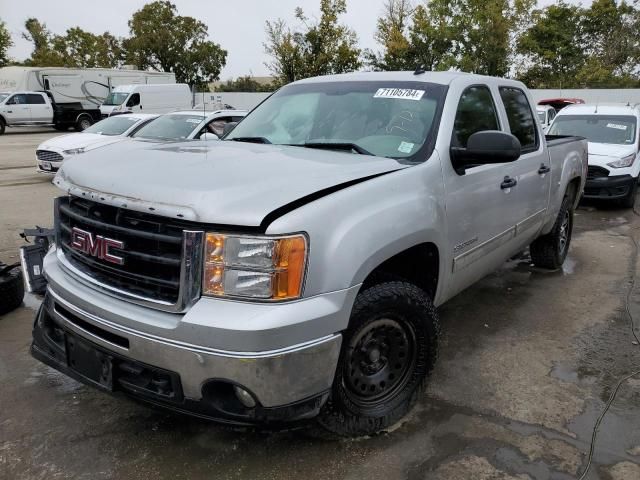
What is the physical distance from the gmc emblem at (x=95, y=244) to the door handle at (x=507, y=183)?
2.52 metres

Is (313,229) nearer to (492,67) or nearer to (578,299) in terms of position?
(578,299)

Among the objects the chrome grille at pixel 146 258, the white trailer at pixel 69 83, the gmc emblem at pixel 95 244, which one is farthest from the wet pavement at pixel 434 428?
the white trailer at pixel 69 83

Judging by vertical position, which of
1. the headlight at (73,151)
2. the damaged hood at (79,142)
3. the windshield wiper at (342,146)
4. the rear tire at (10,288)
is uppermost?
A: the windshield wiper at (342,146)

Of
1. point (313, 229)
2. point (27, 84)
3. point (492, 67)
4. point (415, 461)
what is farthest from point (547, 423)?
point (492, 67)

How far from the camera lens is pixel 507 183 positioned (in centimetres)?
372

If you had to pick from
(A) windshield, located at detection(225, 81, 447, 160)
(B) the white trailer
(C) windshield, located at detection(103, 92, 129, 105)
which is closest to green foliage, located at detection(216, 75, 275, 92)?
(B) the white trailer

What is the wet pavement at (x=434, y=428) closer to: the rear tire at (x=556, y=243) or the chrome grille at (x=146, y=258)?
the chrome grille at (x=146, y=258)

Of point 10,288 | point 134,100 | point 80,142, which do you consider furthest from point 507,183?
point 134,100

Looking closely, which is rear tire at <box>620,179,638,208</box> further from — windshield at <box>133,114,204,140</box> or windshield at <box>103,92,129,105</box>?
windshield at <box>103,92,129,105</box>

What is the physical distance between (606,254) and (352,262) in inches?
210

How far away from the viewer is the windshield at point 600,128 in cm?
980

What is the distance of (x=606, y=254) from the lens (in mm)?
6477

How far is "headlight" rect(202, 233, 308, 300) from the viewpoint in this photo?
2119 mm

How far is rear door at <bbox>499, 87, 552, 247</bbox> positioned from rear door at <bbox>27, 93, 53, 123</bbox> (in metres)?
26.0
